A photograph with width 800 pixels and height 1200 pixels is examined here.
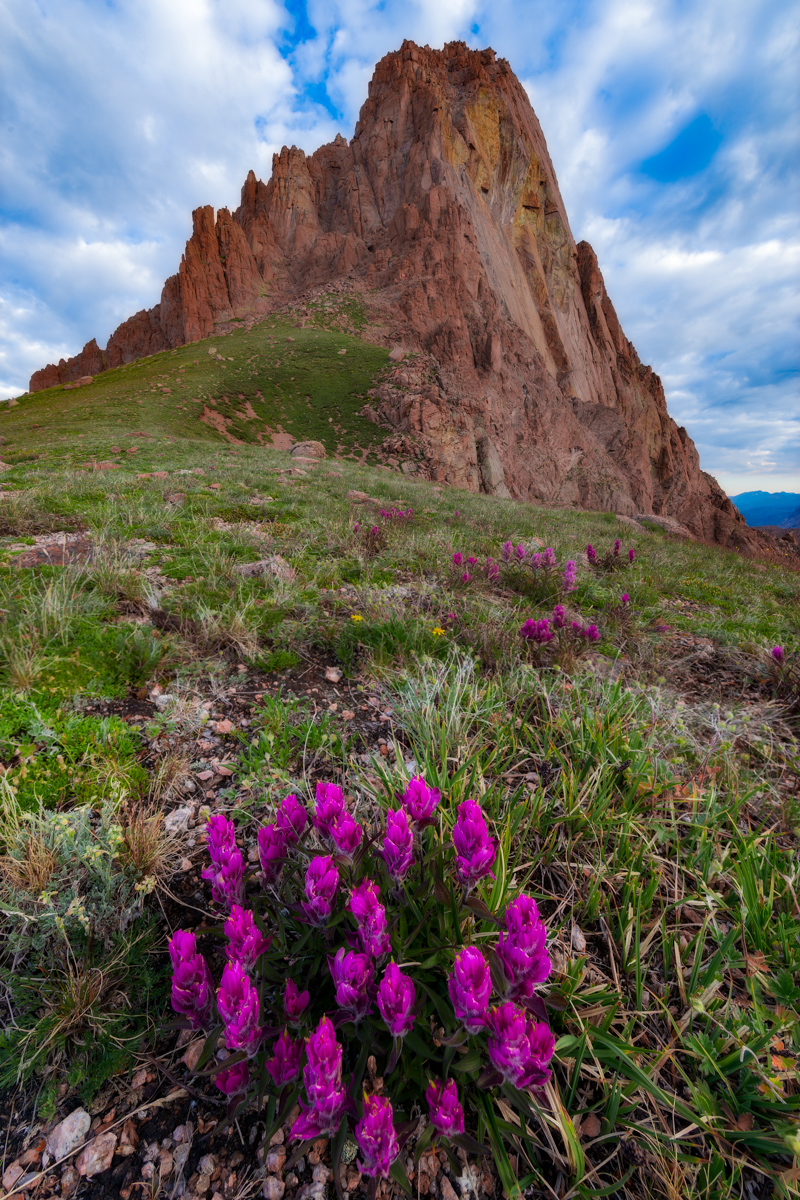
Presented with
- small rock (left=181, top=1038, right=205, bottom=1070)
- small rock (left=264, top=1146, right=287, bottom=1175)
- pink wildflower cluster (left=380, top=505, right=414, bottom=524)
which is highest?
pink wildflower cluster (left=380, top=505, right=414, bottom=524)

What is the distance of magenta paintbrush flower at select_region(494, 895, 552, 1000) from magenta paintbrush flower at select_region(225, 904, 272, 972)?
553 millimetres

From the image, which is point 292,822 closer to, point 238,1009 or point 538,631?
point 238,1009

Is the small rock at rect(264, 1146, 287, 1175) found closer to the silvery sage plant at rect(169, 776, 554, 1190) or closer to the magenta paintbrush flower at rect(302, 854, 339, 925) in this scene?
the silvery sage plant at rect(169, 776, 554, 1190)

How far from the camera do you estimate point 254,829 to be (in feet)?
6.10

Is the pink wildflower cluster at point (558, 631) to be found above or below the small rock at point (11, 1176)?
above

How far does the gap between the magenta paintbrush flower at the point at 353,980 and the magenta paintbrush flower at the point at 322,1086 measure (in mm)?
118

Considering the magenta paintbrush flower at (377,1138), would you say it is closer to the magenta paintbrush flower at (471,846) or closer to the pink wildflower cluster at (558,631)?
the magenta paintbrush flower at (471,846)

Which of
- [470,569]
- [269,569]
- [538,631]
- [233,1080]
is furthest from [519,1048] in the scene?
[470,569]

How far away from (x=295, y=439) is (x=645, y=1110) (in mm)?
32883

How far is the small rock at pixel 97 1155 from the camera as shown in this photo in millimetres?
1028

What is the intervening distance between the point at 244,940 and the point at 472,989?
51cm

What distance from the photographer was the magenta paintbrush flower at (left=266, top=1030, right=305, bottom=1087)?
0.93 m

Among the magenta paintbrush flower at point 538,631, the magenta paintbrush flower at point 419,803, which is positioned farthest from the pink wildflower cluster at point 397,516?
the magenta paintbrush flower at point 419,803

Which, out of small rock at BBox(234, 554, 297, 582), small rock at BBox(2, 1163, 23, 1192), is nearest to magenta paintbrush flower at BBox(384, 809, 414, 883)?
small rock at BBox(2, 1163, 23, 1192)
